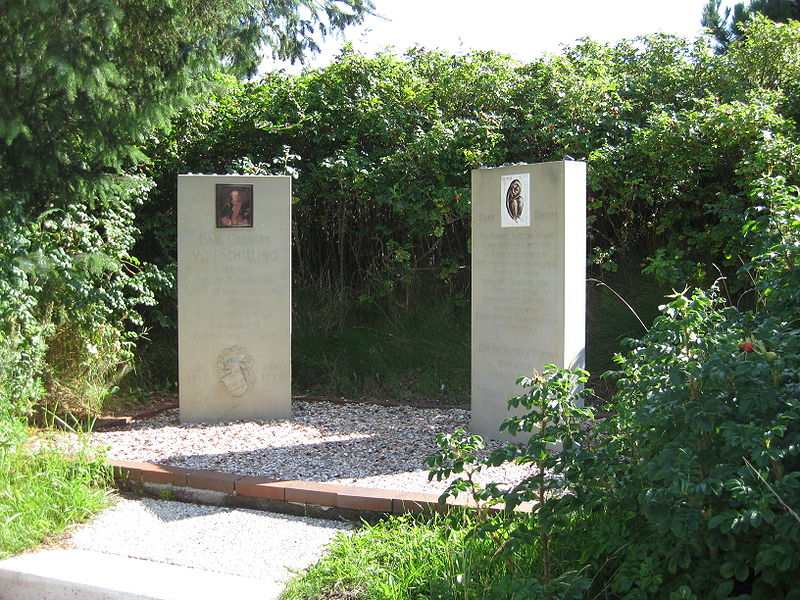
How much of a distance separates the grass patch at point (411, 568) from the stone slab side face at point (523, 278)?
1973 millimetres

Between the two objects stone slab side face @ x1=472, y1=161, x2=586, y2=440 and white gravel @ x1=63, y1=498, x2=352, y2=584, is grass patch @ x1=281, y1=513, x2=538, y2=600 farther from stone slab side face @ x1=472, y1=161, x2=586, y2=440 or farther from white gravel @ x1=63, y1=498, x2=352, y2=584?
stone slab side face @ x1=472, y1=161, x2=586, y2=440

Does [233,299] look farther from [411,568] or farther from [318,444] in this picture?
[411,568]

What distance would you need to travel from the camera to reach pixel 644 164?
7.74m

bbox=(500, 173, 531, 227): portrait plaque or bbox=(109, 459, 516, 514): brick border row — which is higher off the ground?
bbox=(500, 173, 531, 227): portrait plaque

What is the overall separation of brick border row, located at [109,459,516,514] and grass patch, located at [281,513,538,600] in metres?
0.37

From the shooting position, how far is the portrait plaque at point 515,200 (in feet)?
18.2

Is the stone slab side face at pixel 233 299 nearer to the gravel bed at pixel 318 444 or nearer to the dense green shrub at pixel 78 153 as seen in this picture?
the gravel bed at pixel 318 444

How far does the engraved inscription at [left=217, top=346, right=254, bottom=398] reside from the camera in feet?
21.4

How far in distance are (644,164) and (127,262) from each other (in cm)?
489

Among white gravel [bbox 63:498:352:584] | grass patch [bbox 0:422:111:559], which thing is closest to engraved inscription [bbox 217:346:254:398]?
grass patch [bbox 0:422:111:559]

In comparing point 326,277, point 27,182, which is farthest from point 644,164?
point 27,182

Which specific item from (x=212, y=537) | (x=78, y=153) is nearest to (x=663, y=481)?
(x=212, y=537)

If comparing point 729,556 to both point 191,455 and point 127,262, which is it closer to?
point 191,455

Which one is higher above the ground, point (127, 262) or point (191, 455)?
point (127, 262)
